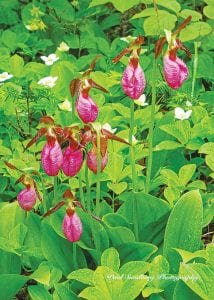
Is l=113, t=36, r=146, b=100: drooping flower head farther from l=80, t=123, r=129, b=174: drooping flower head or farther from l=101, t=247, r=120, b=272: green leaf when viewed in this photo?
l=101, t=247, r=120, b=272: green leaf

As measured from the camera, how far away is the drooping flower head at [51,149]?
1.90 metres

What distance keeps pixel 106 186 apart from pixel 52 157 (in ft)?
2.39

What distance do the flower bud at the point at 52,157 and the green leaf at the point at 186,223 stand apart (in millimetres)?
398

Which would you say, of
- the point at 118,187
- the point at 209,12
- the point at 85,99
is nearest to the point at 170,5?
the point at 209,12

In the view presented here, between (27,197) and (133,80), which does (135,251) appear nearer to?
(27,197)

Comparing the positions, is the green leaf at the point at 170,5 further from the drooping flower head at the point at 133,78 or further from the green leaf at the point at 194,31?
the drooping flower head at the point at 133,78

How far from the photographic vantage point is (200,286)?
177 centimetres

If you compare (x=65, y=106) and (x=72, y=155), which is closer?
(x=72, y=155)

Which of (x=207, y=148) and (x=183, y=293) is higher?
(x=207, y=148)

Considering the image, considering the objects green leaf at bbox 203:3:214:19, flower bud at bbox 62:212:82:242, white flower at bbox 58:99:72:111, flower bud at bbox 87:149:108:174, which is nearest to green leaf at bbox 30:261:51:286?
flower bud at bbox 62:212:82:242

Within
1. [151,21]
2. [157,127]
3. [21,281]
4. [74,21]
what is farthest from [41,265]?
[74,21]

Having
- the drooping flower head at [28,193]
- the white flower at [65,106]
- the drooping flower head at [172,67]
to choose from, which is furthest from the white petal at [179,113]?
the drooping flower head at [28,193]

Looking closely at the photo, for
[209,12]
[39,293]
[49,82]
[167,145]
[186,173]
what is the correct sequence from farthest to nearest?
[209,12], [49,82], [167,145], [186,173], [39,293]

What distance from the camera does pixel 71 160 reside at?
1891 mm
